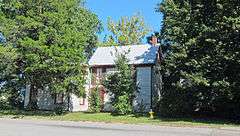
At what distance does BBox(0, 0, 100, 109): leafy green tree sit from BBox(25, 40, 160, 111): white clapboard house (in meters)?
4.17

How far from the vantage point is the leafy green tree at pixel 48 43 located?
4094 centimetres

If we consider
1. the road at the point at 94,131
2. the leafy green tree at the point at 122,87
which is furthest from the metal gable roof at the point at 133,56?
the road at the point at 94,131

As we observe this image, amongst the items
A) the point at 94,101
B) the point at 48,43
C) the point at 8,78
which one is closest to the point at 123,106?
the point at 94,101

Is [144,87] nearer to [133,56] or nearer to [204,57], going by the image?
[133,56]

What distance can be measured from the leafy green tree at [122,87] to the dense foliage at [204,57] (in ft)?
11.0

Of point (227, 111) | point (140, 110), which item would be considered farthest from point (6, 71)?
point (227, 111)

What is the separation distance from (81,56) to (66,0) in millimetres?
6317

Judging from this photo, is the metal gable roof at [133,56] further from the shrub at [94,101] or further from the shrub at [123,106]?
the shrub at [123,106]

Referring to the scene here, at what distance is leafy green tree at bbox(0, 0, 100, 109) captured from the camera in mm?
40938

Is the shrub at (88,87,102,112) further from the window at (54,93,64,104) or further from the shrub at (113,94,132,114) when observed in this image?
the window at (54,93,64,104)

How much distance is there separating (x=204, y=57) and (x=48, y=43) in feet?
55.2

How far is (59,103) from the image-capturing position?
51.0 m

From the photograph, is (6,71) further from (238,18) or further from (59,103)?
(238,18)

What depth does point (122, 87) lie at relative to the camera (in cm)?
4116
